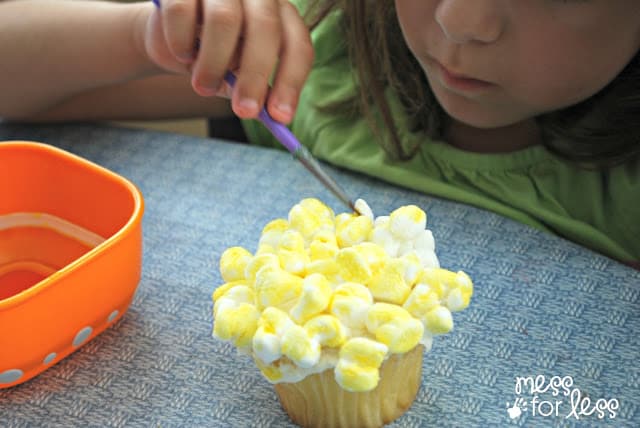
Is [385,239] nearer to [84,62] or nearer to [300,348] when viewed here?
[300,348]

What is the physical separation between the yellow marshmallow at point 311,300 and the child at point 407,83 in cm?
24

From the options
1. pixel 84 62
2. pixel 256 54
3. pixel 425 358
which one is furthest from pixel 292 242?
pixel 84 62

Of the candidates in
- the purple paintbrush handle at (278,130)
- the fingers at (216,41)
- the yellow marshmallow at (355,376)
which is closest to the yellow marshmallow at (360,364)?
the yellow marshmallow at (355,376)

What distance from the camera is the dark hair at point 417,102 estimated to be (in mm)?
786

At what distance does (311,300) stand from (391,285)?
0.17ft

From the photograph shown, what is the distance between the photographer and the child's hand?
0.67 meters

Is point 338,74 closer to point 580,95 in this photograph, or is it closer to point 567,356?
point 580,95

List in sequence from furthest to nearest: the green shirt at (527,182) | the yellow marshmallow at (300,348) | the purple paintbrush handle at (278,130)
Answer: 1. the green shirt at (527,182)
2. the purple paintbrush handle at (278,130)
3. the yellow marshmallow at (300,348)

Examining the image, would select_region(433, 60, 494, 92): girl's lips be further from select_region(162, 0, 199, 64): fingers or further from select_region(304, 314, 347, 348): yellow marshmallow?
select_region(304, 314, 347, 348): yellow marshmallow

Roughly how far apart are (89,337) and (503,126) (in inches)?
19.4

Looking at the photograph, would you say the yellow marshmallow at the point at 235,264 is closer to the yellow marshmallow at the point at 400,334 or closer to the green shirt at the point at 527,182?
the yellow marshmallow at the point at 400,334

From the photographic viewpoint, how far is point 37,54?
89 cm

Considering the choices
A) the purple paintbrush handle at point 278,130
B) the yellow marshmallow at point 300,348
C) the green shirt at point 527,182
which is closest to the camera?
the yellow marshmallow at point 300,348

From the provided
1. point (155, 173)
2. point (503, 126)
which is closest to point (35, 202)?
point (155, 173)
